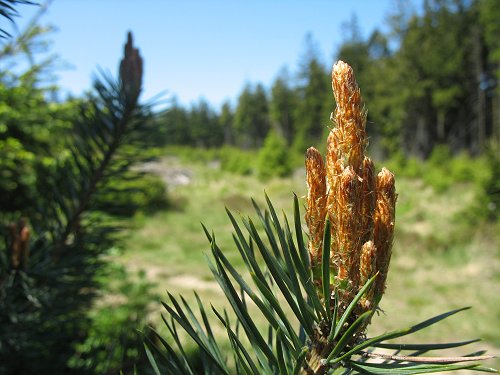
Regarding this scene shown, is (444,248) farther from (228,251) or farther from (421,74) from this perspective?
(421,74)

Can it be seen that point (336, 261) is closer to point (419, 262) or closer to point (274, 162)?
point (419, 262)

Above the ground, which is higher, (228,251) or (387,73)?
(387,73)

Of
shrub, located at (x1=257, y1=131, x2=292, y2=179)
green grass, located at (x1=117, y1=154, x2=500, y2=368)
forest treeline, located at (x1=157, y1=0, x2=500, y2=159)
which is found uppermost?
forest treeline, located at (x1=157, y1=0, x2=500, y2=159)

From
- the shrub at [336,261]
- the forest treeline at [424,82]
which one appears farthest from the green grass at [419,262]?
the forest treeline at [424,82]

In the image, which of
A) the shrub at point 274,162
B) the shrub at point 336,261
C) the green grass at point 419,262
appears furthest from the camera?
the shrub at point 274,162

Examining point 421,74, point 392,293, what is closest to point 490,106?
point 421,74

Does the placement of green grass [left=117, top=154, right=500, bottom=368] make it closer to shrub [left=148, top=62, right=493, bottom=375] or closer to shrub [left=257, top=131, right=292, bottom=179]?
shrub [left=148, top=62, right=493, bottom=375]

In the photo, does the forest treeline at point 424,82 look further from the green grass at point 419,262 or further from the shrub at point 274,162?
the green grass at point 419,262

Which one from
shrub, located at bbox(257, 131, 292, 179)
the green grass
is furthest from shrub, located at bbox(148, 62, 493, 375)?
shrub, located at bbox(257, 131, 292, 179)
